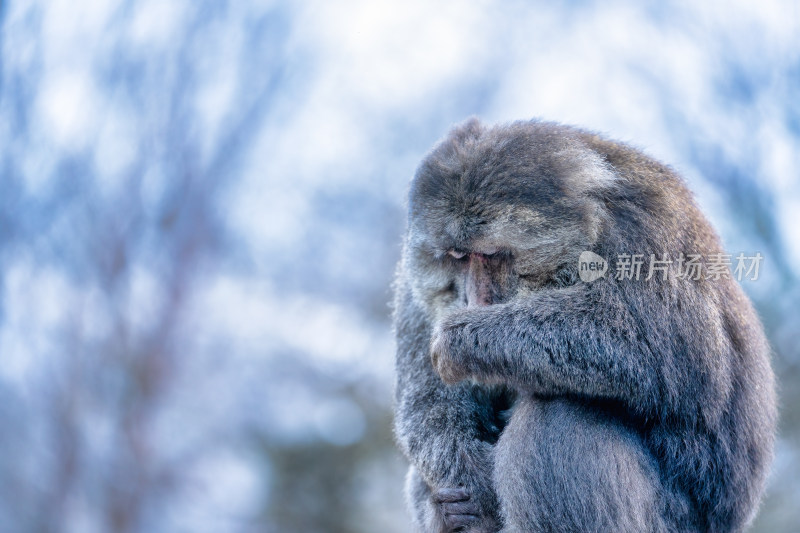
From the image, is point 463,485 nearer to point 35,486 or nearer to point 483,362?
point 483,362

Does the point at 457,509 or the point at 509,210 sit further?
the point at 457,509

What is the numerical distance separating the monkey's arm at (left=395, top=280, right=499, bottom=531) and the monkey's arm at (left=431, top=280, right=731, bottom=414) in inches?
22.9

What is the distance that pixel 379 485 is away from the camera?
1137 cm

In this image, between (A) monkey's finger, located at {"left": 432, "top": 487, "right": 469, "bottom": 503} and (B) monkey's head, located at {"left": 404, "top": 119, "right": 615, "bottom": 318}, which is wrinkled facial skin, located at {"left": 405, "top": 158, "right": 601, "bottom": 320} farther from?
(A) monkey's finger, located at {"left": 432, "top": 487, "right": 469, "bottom": 503}

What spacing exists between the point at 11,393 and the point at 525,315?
26.3 ft

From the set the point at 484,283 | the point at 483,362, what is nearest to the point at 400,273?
the point at 484,283

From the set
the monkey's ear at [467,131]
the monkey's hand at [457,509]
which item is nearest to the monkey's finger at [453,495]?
the monkey's hand at [457,509]

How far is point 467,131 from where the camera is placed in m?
3.92

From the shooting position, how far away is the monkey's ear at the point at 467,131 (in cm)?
384

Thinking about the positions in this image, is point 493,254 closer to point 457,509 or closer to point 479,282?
point 479,282

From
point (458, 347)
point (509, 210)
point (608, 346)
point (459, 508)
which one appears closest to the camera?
point (608, 346)

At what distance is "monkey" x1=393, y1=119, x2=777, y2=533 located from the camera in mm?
3199

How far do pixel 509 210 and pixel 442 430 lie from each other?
126 cm

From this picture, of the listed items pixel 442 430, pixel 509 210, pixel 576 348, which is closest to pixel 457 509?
pixel 442 430
